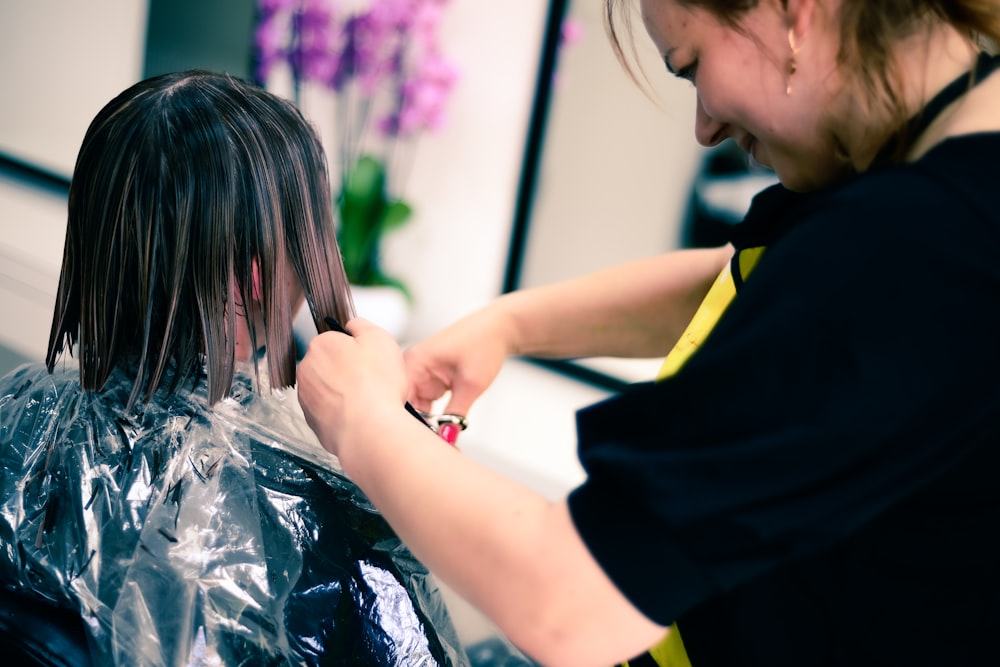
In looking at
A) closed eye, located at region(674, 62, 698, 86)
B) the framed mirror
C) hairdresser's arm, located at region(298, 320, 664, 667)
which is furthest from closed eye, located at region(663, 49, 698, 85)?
the framed mirror

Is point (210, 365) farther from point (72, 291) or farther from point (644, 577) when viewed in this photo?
point (644, 577)

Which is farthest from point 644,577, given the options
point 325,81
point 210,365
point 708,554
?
point 325,81

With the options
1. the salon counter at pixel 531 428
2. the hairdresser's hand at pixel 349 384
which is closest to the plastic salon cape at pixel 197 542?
the hairdresser's hand at pixel 349 384

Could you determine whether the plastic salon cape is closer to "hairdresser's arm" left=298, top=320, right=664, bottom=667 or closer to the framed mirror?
"hairdresser's arm" left=298, top=320, right=664, bottom=667

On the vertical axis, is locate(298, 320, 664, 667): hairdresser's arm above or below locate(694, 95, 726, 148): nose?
below

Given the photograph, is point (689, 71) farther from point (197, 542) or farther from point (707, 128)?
point (197, 542)

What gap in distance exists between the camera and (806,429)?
1.48ft

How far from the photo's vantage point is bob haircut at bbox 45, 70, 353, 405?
0.82 metres

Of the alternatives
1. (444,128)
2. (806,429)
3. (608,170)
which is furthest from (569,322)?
(444,128)

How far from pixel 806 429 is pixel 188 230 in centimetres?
62

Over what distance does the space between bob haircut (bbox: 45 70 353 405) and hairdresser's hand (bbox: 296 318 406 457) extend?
0.46 feet

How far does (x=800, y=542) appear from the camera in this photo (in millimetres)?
476

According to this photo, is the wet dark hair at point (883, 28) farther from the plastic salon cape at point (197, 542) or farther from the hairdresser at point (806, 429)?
the plastic salon cape at point (197, 542)

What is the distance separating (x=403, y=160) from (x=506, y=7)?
1.63ft
